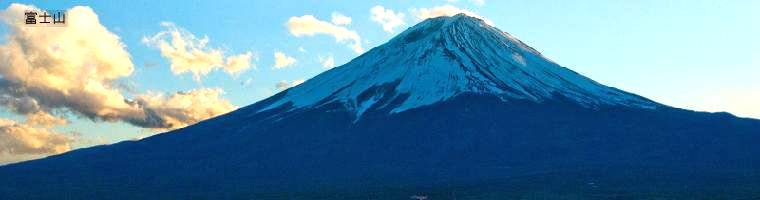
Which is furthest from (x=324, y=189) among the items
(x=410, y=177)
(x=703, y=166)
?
(x=703, y=166)

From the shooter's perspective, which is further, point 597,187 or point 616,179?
point 616,179

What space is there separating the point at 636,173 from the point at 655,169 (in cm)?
957

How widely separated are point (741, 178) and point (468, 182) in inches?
1976

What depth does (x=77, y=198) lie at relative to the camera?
554 feet

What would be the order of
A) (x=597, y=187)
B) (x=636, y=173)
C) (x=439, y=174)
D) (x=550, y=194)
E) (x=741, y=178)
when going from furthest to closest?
(x=439, y=174)
(x=636, y=173)
(x=741, y=178)
(x=597, y=187)
(x=550, y=194)

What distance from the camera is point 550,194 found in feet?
492

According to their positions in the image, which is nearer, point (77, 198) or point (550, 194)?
point (550, 194)

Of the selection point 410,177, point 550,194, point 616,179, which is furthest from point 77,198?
point 616,179

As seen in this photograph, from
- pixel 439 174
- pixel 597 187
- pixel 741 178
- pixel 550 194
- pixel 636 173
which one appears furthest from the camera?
pixel 439 174

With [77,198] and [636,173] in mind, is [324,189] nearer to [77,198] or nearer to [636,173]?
[77,198]

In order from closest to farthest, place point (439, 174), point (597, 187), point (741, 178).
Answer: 1. point (597, 187)
2. point (741, 178)
3. point (439, 174)

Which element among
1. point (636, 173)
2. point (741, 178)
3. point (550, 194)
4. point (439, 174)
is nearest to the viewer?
point (550, 194)

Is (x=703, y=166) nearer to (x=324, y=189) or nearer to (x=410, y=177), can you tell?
(x=410, y=177)

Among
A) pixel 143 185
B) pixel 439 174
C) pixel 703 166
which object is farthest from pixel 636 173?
pixel 143 185
